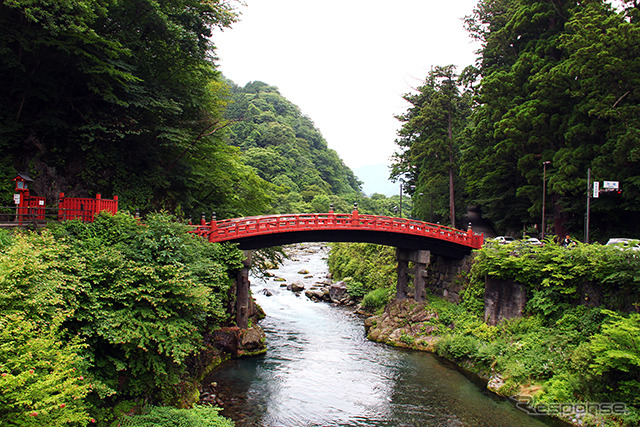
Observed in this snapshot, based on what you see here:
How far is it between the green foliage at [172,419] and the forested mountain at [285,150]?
50758 mm

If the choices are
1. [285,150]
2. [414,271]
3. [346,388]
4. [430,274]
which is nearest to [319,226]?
[414,271]

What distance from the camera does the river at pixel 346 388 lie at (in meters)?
15.1

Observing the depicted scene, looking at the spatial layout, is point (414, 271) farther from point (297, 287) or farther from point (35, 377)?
point (35, 377)

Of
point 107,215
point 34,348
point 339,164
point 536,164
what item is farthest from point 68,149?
point 339,164

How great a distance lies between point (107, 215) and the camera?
15.6 meters

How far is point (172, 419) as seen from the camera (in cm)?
1199

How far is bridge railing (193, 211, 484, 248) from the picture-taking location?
851 inches

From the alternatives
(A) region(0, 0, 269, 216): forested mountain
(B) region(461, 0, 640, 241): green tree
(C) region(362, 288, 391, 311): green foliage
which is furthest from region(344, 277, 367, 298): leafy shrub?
(A) region(0, 0, 269, 216): forested mountain

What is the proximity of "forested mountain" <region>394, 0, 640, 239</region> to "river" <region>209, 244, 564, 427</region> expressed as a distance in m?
14.1

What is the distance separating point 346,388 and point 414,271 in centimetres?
1257

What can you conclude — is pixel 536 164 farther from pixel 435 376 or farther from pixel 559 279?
pixel 435 376

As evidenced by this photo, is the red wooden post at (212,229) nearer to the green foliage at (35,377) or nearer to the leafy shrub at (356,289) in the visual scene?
the green foliage at (35,377)

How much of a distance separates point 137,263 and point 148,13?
1357 cm

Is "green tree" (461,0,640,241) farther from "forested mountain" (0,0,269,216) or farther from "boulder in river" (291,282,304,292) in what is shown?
"forested mountain" (0,0,269,216)
